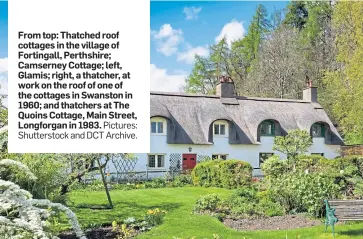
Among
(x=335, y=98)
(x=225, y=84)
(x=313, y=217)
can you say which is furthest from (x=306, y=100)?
(x=313, y=217)

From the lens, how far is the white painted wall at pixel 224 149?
81.7ft

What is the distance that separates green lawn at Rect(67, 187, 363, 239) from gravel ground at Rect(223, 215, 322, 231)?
0.41 m

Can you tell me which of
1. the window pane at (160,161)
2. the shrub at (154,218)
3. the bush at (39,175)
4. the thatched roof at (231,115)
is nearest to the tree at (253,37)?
the thatched roof at (231,115)

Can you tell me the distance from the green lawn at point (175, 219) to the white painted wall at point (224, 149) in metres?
8.82

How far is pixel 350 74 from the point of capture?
2986 cm

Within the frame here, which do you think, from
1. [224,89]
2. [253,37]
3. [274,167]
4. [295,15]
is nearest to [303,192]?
[274,167]

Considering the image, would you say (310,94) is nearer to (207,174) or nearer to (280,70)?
(280,70)

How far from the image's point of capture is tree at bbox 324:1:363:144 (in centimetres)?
2927

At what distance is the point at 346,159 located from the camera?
72.7 ft

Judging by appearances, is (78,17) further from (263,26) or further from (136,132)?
(263,26)

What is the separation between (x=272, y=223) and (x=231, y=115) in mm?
18055

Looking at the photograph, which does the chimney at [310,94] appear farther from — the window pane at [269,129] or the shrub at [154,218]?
the shrub at [154,218]

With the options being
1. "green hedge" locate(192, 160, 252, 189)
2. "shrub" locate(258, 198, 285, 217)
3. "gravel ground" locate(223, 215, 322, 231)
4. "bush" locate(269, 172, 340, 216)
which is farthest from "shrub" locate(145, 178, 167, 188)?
"gravel ground" locate(223, 215, 322, 231)

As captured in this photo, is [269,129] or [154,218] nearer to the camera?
[154,218]
